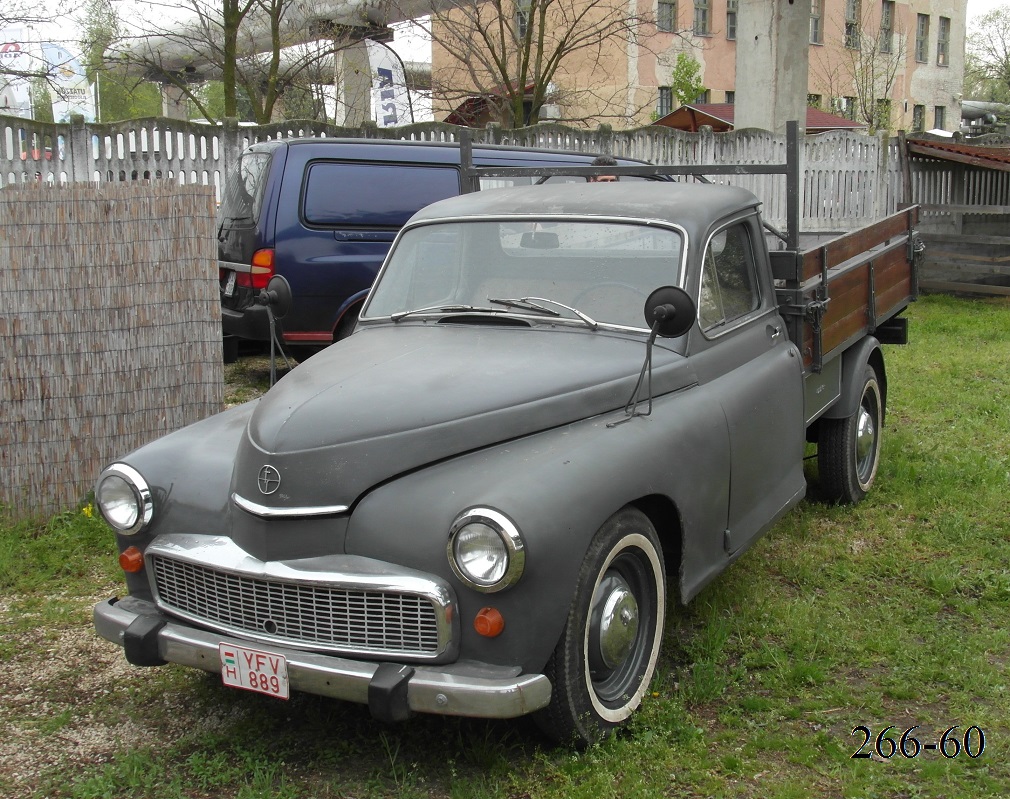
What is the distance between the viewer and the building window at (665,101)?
34.3 meters

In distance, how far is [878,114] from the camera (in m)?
28.2

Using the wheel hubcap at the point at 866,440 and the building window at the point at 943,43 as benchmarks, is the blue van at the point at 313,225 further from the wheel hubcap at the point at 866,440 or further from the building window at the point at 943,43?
the building window at the point at 943,43

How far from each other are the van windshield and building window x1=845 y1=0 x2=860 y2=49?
98.3 feet

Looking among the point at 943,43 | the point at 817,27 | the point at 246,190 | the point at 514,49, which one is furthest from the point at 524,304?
the point at 943,43

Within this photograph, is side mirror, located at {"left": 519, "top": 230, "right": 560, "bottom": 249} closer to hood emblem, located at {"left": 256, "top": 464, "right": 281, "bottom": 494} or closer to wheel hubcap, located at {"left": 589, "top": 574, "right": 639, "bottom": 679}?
wheel hubcap, located at {"left": 589, "top": 574, "right": 639, "bottom": 679}

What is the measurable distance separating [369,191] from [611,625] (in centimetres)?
614

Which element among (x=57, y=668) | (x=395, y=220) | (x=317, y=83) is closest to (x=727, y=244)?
(x=57, y=668)

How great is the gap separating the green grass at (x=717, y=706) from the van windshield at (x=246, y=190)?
349 centimetres

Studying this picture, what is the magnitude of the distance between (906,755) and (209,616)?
7.85 feet

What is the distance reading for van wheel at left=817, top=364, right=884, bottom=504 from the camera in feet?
19.7

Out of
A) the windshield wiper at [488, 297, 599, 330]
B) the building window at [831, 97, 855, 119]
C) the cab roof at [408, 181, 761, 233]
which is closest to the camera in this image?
the windshield wiper at [488, 297, 599, 330]

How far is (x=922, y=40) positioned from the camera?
137ft

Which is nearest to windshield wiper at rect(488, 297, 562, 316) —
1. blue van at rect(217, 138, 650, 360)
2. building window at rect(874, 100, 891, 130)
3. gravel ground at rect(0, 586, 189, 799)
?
gravel ground at rect(0, 586, 189, 799)

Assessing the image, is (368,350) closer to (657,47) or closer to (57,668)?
(57,668)
